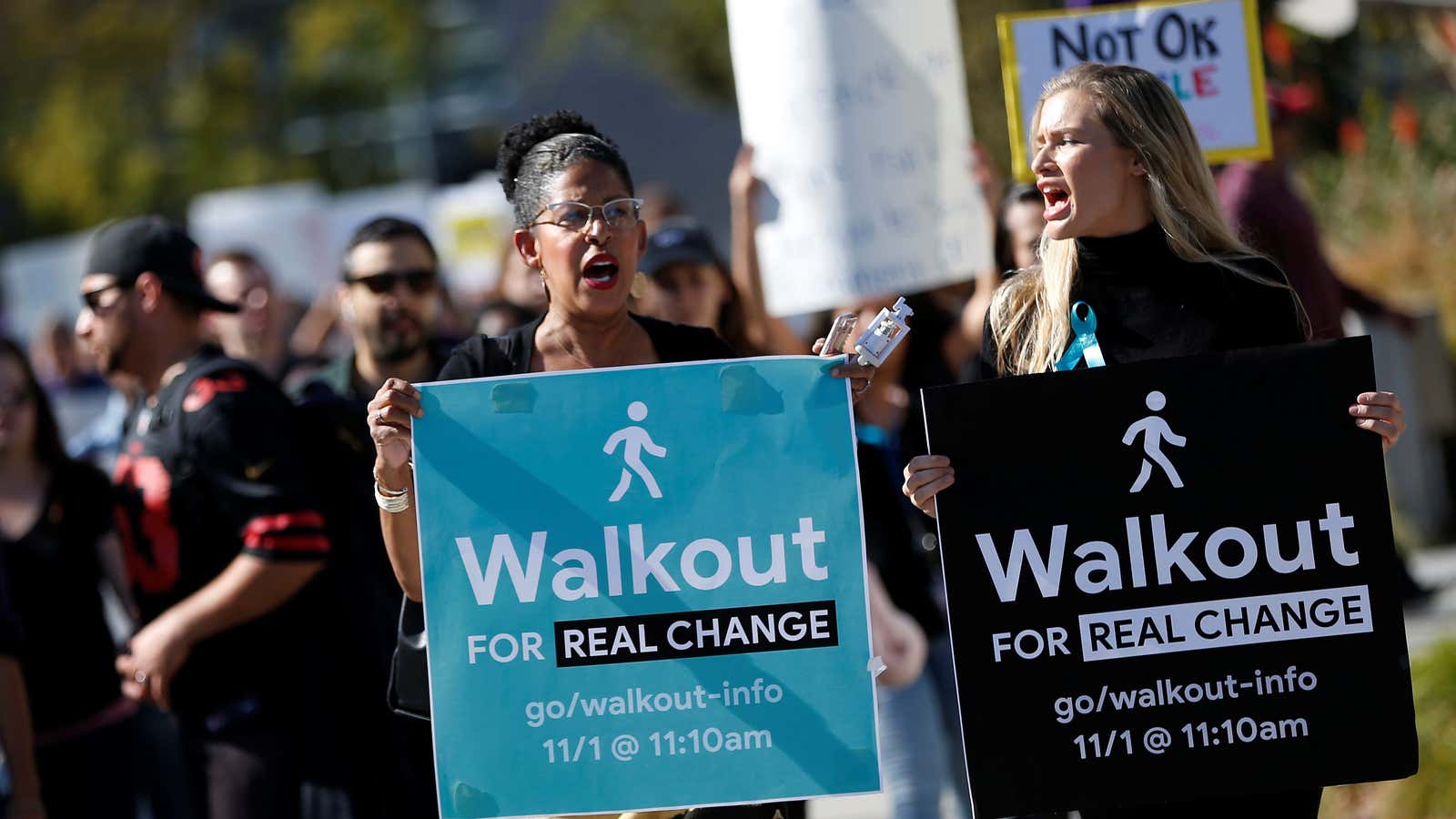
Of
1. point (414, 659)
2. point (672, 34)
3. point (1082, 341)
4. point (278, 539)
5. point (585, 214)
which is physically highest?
point (672, 34)

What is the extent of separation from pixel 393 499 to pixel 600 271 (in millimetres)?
589

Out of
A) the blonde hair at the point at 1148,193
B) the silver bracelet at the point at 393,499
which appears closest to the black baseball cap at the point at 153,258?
the silver bracelet at the point at 393,499

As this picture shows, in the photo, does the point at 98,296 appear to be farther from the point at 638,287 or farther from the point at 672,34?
the point at 672,34

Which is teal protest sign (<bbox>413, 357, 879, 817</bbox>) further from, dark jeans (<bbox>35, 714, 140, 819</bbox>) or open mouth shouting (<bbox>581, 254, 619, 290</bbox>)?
dark jeans (<bbox>35, 714, 140, 819</bbox>)

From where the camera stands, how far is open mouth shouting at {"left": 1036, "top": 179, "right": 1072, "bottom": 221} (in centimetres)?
347

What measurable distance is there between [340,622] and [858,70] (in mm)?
2083

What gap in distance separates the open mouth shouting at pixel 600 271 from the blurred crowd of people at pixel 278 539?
0.32m

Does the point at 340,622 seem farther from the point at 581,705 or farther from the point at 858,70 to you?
the point at 858,70

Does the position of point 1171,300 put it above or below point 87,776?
above

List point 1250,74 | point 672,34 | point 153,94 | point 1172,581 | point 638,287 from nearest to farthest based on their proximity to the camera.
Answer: point 1172,581 → point 638,287 → point 1250,74 → point 672,34 → point 153,94

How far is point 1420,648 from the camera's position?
24.0 feet

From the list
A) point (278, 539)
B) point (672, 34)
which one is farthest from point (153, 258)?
point (672, 34)

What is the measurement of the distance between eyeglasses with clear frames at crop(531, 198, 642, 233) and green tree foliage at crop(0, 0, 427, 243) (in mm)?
31791

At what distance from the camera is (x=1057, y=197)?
3.53m
